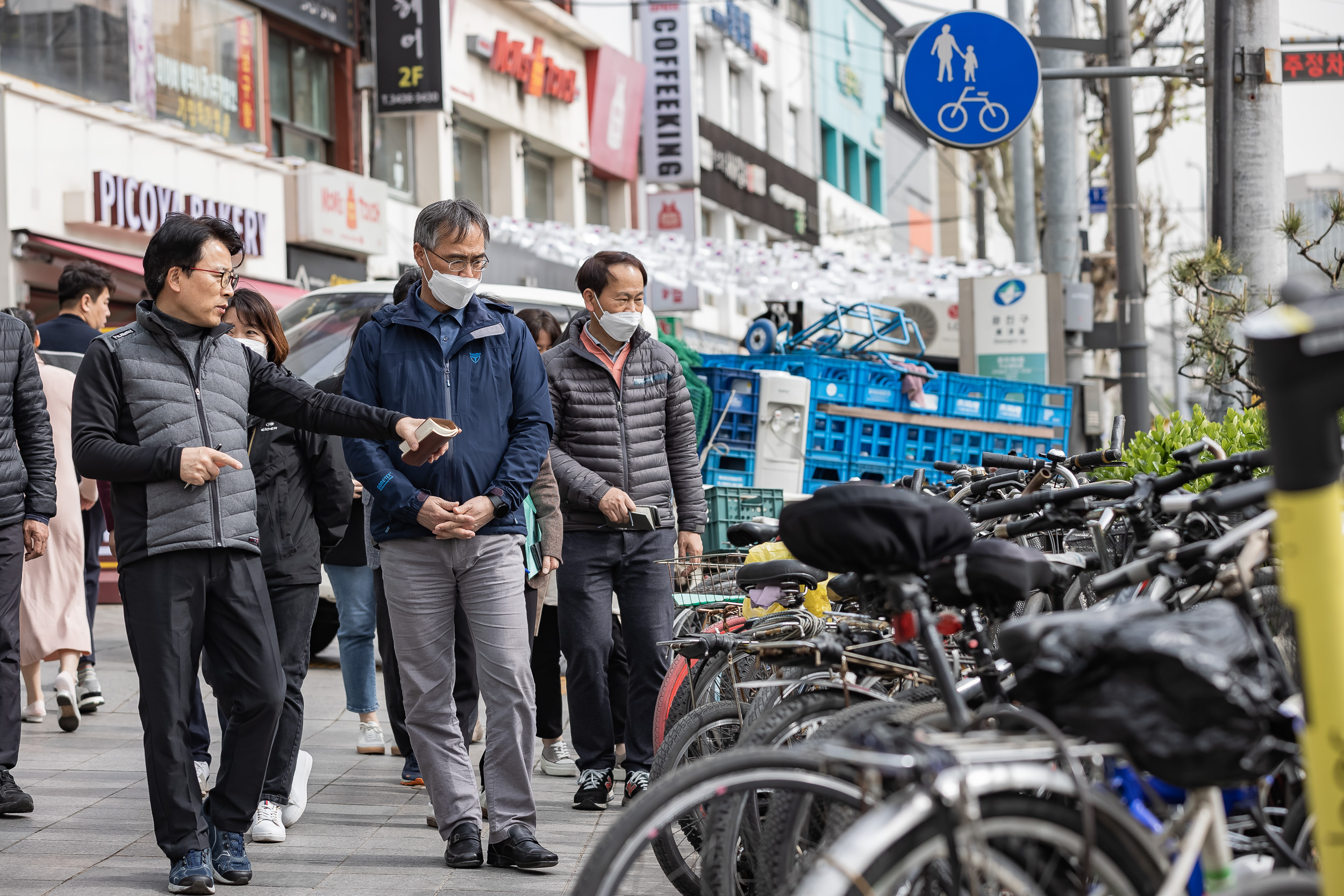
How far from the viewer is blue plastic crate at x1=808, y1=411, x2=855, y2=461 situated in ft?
36.2

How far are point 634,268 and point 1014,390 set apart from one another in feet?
20.0

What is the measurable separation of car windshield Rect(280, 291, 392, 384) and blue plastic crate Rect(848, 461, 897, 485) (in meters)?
3.43

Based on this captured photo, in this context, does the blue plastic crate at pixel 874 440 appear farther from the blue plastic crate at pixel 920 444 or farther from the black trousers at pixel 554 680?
the black trousers at pixel 554 680

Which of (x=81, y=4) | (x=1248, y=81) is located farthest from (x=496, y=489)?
(x=81, y=4)

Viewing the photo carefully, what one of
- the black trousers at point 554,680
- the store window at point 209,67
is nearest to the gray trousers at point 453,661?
the black trousers at point 554,680

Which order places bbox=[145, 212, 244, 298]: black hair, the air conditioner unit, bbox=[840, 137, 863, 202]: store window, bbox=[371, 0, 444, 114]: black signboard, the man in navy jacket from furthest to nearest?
bbox=[840, 137, 863, 202]: store window → the air conditioner unit → bbox=[371, 0, 444, 114]: black signboard → the man in navy jacket → bbox=[145, 212, 244, 298]: black hair

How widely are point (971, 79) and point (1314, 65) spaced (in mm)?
3517

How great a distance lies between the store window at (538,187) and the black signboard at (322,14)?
5.81m

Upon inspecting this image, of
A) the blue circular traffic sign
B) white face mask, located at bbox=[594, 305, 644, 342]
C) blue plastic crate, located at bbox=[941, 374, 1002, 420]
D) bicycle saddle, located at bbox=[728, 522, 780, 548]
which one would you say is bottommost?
bicycle saddle, located at bbox=[728, 522, 780, 548]

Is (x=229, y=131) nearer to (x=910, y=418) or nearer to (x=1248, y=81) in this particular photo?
(x=910, y=418)

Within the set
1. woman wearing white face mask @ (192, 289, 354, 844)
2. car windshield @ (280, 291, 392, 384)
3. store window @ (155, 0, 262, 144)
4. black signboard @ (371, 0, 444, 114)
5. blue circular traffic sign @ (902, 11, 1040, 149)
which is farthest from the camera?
black signboard @ (371, 0, 444, 114)

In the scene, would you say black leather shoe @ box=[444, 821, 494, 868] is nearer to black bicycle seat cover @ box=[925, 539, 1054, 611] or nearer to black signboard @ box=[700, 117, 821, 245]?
black bicycle seat cover @ box=[925, 539, 1054, 611]

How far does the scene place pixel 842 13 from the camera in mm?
49656

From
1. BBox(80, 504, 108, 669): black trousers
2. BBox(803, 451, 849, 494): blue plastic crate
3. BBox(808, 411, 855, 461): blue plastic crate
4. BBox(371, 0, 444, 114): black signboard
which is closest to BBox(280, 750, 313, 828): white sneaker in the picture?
BBox(80, 504, 108, 669): black trousers
